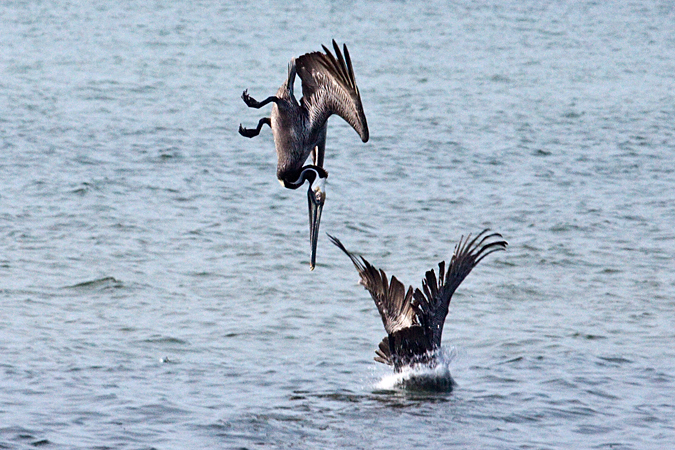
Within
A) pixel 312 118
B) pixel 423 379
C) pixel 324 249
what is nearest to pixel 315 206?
pixel 312 118

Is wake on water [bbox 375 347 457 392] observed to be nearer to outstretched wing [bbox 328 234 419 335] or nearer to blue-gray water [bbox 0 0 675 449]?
blue-gray water [bbox 0 0 675 449]

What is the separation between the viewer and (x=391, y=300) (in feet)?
36.8

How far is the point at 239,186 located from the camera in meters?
19.6

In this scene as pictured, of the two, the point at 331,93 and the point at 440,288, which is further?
the point at 440,288

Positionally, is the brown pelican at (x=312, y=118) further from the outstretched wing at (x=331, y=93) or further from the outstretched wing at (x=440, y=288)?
the outstretched wing at (x=440, y=288)

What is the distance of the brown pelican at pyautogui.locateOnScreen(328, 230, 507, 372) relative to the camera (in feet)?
35.9

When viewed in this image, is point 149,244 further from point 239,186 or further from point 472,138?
point 472,138

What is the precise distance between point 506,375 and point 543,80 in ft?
65.9

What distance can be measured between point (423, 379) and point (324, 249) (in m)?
5.40

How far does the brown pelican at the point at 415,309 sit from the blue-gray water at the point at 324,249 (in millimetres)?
397

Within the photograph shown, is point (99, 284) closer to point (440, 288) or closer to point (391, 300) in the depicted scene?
point (391, 300)

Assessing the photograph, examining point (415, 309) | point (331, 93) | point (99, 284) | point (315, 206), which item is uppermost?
point (331, 93)

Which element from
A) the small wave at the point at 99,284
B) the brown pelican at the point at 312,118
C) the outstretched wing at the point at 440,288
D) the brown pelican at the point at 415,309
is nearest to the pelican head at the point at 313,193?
the brown pelican at the point at 312,118

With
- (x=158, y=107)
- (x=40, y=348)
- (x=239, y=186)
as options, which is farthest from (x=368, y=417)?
(x=158, y=107)
